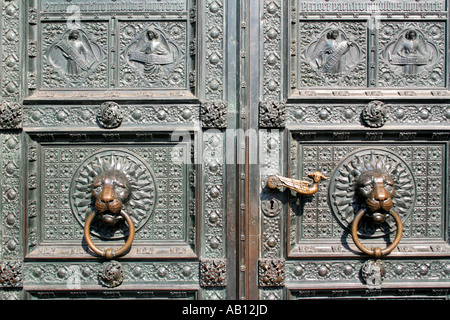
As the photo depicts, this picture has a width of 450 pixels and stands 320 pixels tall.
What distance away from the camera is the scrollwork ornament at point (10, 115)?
2646 millimetres

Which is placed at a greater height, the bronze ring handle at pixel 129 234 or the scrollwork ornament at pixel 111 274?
the bronze ring handle at pixel 129 234

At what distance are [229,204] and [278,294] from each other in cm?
81

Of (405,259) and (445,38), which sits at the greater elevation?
(445,38)

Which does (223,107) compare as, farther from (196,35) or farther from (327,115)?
(327,115)

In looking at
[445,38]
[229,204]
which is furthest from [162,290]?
[445,38]

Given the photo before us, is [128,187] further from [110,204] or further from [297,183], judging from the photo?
[297,183]

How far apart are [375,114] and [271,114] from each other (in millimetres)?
791

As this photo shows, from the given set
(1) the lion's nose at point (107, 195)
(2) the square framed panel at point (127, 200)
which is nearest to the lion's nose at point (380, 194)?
(2) the square framed panel at point (127, 200)

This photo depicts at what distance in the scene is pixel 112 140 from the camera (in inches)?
107

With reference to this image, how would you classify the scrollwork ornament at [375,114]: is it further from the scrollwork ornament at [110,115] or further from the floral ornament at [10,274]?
the floral ornament at [10,274]

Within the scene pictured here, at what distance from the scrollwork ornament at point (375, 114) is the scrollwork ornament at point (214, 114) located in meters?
1.08

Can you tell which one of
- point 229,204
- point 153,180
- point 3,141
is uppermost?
point 3,141

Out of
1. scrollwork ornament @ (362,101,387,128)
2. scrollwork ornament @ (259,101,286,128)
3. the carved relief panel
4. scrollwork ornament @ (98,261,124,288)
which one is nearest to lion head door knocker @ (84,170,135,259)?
scrollwork ornament @ (98,261,124,288)

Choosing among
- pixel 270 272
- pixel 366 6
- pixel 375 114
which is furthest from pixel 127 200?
pixel 366 6
